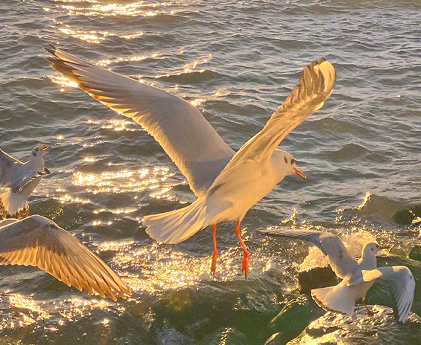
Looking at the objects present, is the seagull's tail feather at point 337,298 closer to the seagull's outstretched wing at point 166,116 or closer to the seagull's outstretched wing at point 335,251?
the seagull's outstretched wing at point 335,251

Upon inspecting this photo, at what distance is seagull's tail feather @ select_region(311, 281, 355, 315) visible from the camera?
4840 mm

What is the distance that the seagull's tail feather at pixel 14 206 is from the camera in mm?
6641

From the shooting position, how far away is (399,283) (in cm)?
504

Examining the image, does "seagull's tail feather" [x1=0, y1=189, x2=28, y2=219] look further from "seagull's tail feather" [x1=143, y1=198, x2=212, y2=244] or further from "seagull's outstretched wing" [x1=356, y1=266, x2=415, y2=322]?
"seagull's outstretched wing" [x1=356, y1=266, x2=415, y2=322]

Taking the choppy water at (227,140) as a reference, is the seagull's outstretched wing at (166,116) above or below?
above

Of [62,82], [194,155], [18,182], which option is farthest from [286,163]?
[62,82]

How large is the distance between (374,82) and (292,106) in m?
8.37

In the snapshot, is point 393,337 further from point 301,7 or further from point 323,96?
point 301,7

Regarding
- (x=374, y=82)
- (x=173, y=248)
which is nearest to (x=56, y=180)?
(x=173, y=248)

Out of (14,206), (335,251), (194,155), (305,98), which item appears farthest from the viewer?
(14,206)

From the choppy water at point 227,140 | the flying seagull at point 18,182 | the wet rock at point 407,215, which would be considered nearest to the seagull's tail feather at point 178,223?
the choppy water at point 227,140

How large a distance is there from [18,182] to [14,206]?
0.24m

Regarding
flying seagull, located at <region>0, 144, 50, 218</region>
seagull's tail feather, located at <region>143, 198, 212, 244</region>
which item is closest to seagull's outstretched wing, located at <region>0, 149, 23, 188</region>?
flying seagull, located at <region>0, 144, 50, 218</region>

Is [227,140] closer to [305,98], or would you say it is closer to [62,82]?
[62,82]
